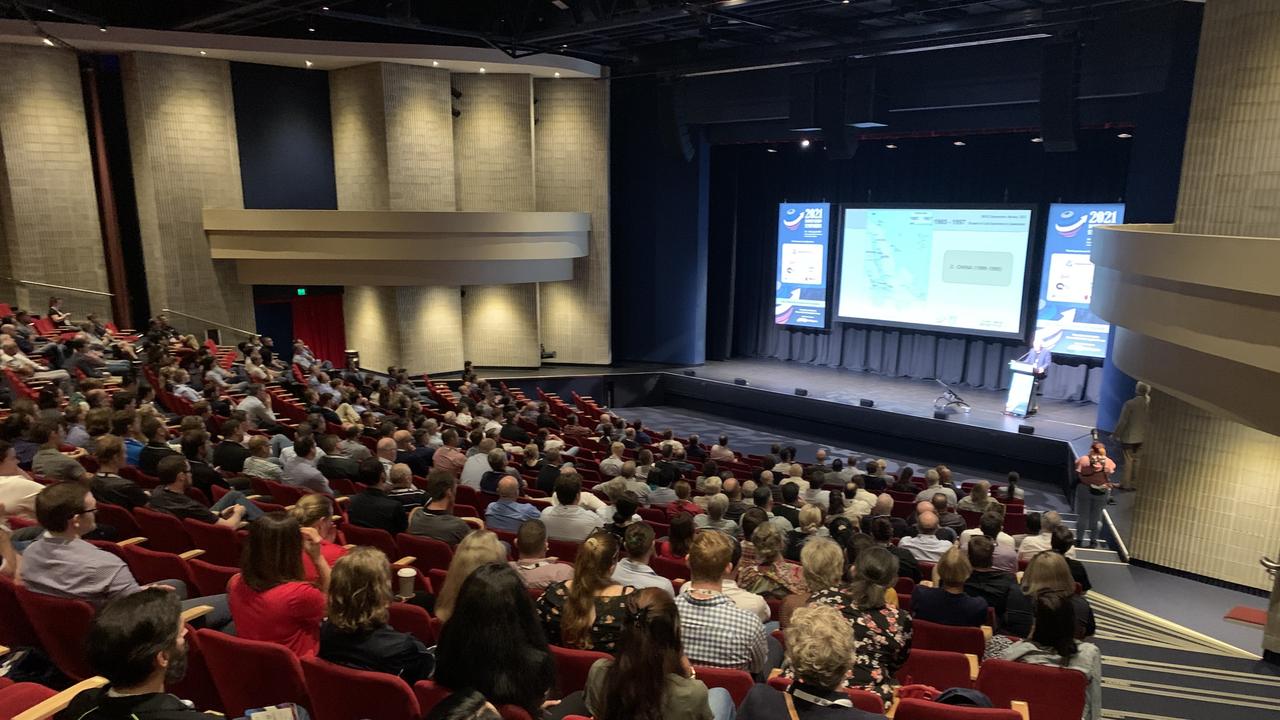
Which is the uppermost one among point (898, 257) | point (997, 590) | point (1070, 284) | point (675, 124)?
point (675, 124)

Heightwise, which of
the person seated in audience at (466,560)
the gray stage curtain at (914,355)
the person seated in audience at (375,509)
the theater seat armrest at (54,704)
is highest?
the person seated in audience at (466,560)

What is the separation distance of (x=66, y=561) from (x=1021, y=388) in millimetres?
14336

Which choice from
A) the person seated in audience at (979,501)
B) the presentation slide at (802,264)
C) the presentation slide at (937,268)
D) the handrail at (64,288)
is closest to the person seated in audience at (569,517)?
the person seated in audience at (979,501)

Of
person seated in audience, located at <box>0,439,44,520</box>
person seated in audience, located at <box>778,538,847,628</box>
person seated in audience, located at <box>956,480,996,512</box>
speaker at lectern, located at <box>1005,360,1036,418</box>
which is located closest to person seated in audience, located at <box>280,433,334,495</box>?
person seated in audience, located at <box>0,439,44,520</box>

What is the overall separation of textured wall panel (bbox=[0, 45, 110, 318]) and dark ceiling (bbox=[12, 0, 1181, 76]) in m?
1.08

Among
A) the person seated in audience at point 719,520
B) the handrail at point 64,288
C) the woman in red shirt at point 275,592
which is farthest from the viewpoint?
the handrail at point 64,288

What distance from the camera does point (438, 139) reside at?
55.7 feet

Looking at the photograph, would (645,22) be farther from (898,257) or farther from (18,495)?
(18,495)

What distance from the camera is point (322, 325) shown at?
726 inches

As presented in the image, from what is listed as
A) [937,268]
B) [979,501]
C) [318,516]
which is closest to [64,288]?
[318,516]

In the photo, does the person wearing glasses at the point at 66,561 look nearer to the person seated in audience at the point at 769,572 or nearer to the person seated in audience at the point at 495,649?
the person seated in audience at the point at 495,649

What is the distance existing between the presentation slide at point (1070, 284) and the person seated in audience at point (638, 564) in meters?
13.3

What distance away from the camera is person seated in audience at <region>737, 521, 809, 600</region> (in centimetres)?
434

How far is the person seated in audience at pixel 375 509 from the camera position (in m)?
5.09
